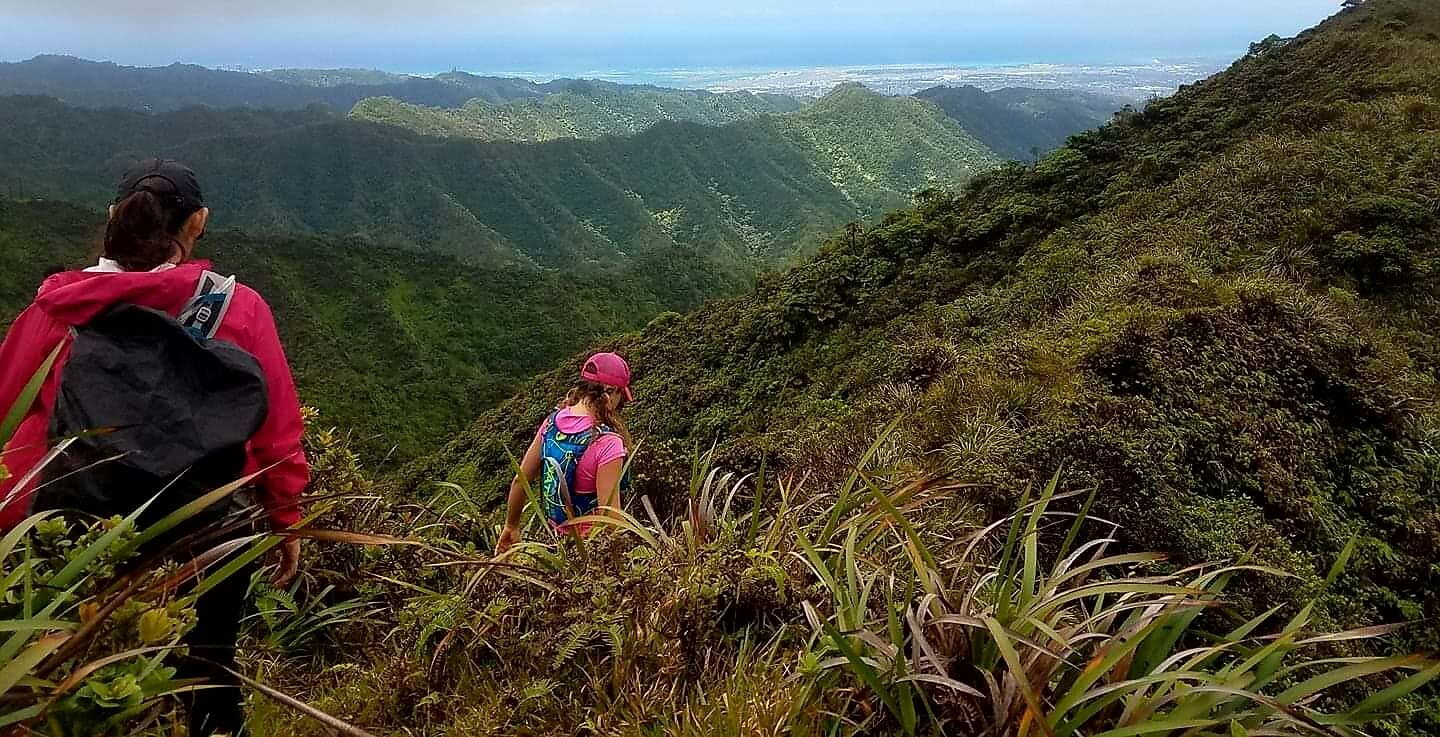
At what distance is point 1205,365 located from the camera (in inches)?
141

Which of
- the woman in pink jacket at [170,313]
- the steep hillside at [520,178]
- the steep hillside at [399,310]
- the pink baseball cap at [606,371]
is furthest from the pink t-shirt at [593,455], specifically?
the steep hillside at [520,178]

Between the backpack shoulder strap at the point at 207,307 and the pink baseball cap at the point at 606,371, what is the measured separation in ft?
4.06

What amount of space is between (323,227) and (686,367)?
110m

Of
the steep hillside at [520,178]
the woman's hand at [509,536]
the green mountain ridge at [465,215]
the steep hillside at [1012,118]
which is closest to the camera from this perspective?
the woman's hand at [509,536]

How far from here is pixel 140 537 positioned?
3.74 feet

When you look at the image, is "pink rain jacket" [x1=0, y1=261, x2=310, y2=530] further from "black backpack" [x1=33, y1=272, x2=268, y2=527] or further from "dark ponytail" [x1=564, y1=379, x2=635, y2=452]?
"dark ponytail" [x1=564, y1=379, x2=635, y2=452]

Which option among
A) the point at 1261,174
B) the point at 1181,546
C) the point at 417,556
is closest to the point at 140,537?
the point at 417,556

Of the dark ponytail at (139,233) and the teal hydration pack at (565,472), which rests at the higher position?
A: the dark ponytail at (139,233)

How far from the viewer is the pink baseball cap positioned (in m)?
2.75

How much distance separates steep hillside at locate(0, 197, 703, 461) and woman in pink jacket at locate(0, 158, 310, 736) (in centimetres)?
3874

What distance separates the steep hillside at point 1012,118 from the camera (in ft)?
546

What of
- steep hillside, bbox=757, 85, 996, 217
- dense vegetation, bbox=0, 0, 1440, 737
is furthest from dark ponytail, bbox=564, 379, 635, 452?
steep hillside, bbox=757, 85, 996, 217

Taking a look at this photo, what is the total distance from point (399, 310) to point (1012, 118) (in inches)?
6192

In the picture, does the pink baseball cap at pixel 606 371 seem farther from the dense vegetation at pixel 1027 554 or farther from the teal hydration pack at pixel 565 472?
the dense vegetation at pixel 1027 554
